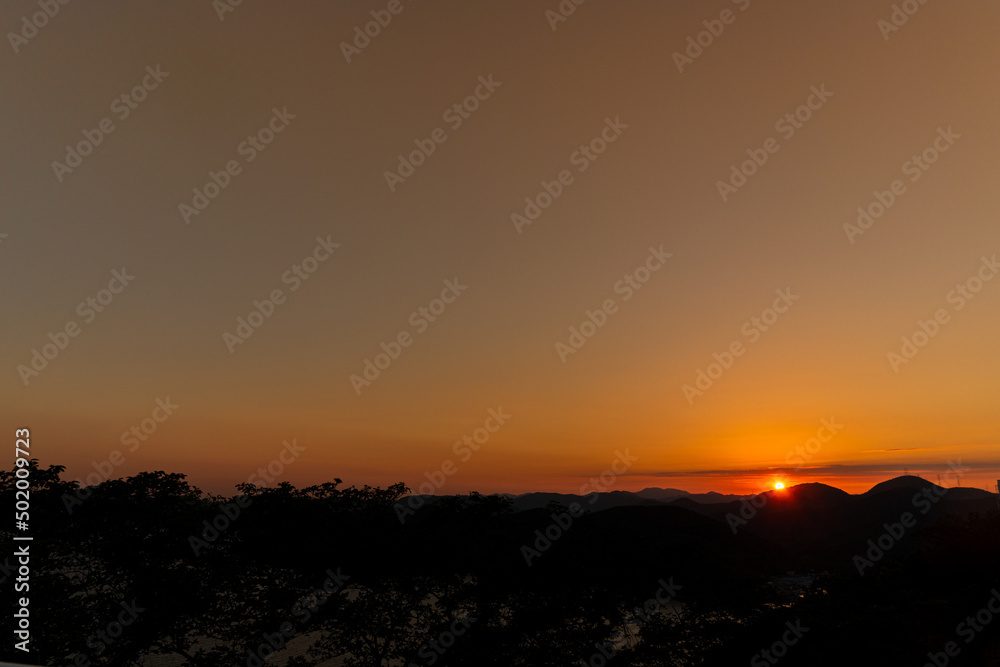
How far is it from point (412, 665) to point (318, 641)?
8.54 ft

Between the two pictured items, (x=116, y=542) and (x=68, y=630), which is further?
(x=116, y=542)

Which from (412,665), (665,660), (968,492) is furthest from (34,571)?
(968,492)

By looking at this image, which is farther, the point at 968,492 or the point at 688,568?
the point at 968,492

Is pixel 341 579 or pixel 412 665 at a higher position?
pixel 341 579

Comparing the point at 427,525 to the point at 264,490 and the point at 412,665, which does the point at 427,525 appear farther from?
the point at 264,490

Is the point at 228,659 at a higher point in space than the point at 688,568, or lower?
lower

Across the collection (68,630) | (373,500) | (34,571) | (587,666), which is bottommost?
(587,666)

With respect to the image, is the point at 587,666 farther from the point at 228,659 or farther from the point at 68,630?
the point at 68,630

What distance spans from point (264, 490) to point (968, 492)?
135m

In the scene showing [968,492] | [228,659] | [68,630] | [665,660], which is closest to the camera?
[68,630]

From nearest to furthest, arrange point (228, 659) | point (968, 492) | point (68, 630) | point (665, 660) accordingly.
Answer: point (68, 630)
point (228, 659)
point (665, 660)
point (968, 492)

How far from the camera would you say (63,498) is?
14.6 m

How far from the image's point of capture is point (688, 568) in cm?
1780

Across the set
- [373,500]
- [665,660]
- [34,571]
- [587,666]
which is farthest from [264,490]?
[665,660]
